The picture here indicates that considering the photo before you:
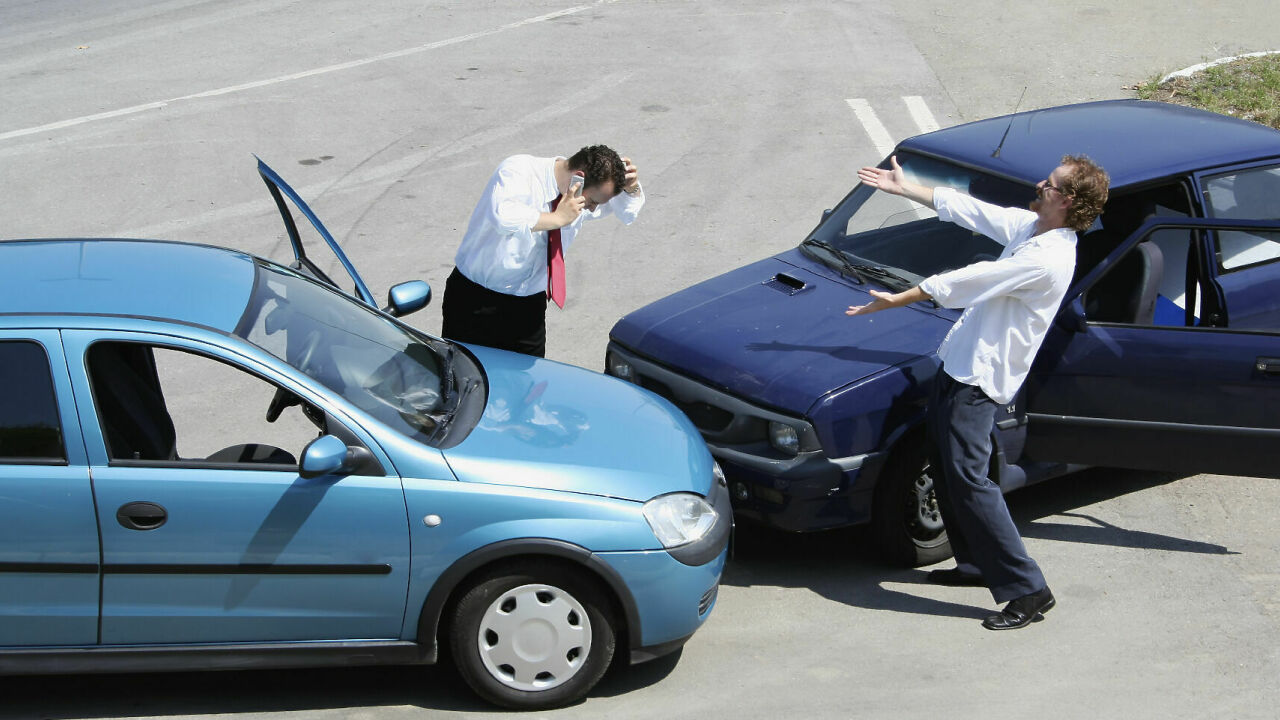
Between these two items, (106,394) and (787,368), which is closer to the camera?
(106,394)

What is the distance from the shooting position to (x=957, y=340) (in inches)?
222

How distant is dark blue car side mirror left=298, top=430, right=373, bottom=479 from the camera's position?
4.51m

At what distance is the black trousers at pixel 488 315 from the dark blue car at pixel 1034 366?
44cm

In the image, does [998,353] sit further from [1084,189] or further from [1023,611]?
[1023,611]

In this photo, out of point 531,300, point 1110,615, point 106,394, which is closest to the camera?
point 106,394

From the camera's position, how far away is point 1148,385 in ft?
19.6

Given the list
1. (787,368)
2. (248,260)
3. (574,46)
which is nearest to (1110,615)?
(787,368)

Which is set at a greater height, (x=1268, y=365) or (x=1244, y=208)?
(x=1244, y=208)

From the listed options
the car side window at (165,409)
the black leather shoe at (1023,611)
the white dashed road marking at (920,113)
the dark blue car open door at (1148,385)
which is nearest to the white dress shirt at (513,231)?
the car side window at (165,409)

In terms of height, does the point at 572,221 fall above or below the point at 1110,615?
above

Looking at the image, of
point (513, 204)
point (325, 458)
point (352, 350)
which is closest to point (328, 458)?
point (325, 458)

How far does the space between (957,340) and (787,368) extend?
0.76m

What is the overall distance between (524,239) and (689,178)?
5.41 m

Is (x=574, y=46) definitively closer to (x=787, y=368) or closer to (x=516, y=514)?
(x=787, y=368)
